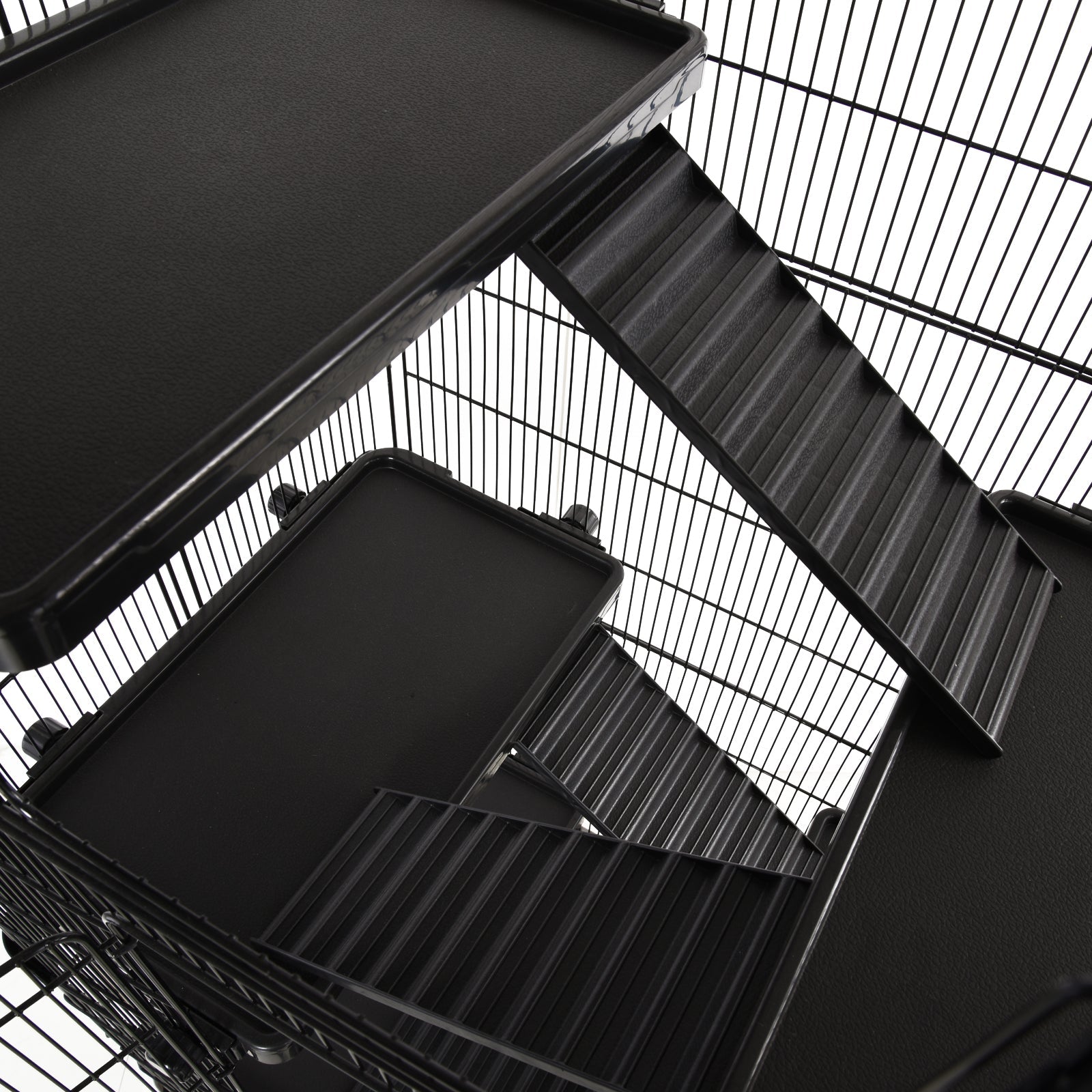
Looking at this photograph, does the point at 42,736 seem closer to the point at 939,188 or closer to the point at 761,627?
the point at 761,627

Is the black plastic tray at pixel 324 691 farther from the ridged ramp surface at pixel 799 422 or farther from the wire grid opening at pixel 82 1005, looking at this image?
the ridged ramp surface at pixel 799 422

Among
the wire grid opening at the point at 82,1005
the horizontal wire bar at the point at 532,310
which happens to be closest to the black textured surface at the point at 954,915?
the wire grid opening at the point at 82,1005

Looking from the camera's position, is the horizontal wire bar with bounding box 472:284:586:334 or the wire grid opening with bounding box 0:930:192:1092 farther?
the horizontal wire bar with bounding box 472:284:586:334

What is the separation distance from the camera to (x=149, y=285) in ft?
14.5

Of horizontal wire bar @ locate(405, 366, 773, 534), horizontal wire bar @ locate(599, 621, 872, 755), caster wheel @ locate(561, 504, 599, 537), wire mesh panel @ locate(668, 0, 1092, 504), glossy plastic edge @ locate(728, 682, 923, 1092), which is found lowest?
glossy plastic edge @ locate(728, 682, 923, 1092)

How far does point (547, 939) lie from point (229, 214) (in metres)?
3.58

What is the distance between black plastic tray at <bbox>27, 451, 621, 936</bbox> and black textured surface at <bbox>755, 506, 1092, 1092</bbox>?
2264 millimetres

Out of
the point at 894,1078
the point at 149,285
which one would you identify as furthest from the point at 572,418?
the point at 894,1078

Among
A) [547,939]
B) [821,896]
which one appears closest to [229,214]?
[547,939]

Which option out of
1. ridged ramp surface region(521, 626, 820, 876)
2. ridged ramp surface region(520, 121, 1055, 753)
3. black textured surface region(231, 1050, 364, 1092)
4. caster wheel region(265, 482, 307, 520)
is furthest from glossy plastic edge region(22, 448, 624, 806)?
black textured surface region(231, 1050, 364, 1092)

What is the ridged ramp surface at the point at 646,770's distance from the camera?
8.20 meters

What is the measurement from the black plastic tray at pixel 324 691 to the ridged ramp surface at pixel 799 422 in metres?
1.70

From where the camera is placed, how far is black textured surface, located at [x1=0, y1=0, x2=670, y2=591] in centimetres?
390

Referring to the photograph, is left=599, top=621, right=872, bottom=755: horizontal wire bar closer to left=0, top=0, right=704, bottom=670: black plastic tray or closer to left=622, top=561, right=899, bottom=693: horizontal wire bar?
left=622, top=561, right=899, bottom=693: horizontal wire bar
